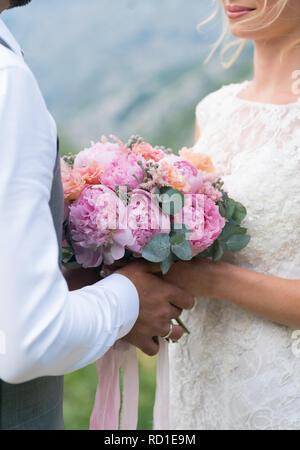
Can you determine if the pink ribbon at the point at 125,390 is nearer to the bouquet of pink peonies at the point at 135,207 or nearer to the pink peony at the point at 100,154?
the bouquet of pink peonies at the point at 135,207

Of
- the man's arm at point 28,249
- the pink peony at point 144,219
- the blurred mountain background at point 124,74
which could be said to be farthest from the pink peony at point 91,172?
the blurred mountain background at point 124,74

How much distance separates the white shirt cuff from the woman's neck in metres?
1.03

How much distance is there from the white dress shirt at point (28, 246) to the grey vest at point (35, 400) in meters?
0.14

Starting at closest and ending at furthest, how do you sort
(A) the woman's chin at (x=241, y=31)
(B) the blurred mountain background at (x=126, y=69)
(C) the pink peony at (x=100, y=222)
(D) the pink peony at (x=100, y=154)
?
1. (C) the pink peony at (x=100, y=222)
2. (D) the pink peony at (x=100, y=154)
3. (A) the woman's chin at (x=241, y=31)
4. (B) the blurred mountain background at (x=126, y=69)

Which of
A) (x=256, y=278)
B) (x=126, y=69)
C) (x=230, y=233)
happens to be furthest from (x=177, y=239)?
(x=126, y=69)

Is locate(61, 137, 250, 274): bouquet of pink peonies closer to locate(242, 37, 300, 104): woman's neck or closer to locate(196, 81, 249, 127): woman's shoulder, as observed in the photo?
locate(242, 37, 300, 104): woman's neck

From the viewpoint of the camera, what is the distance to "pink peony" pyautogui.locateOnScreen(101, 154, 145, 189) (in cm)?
135

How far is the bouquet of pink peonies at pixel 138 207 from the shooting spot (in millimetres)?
1317

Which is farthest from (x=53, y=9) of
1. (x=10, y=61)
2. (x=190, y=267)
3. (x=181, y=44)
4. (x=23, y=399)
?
(x=23, y=399)

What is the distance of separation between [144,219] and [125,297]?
0.25 m

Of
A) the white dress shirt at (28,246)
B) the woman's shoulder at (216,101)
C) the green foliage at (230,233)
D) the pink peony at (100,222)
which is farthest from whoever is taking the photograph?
the woman's shoulder at (216,101)

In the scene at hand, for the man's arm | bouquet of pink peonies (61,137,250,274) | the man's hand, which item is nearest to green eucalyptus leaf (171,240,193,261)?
bouquet of pink peonies (61,137,250,274)

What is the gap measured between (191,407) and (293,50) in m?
1.38

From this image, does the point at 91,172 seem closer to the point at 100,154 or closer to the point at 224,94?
the point at 100,154
